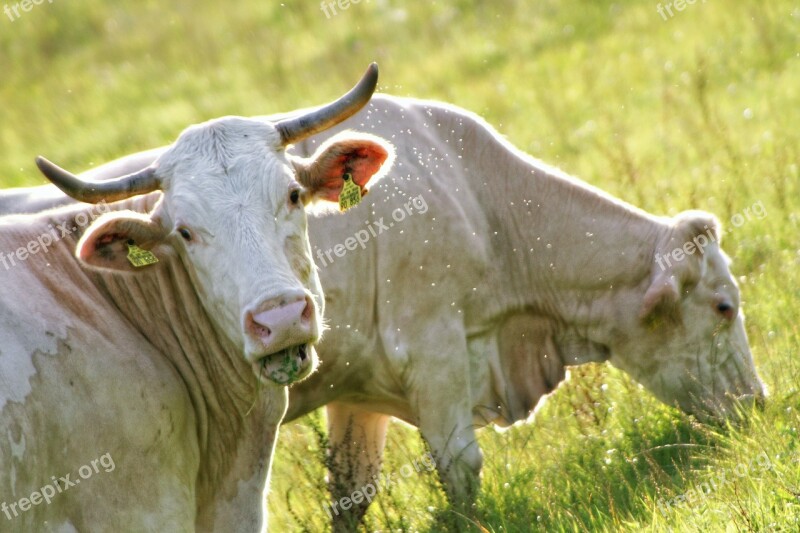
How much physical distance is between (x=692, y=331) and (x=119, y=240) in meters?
3.48

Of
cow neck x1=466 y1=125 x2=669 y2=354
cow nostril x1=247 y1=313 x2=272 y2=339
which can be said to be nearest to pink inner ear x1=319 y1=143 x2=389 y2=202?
cow nostril x1=247 y1=313 x2=272 y2=339

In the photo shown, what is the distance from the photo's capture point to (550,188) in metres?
7.11

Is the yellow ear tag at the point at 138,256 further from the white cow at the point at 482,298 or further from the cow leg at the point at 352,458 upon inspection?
the cow leg at the point at 352,458

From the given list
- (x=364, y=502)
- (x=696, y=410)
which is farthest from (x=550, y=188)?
(x=364, y=502)

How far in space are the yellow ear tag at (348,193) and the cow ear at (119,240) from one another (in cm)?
90

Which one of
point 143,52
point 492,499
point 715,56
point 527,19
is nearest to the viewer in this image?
point 492,499

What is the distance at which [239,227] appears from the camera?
15.6 feet

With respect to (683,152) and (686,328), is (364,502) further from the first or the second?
(683,152)

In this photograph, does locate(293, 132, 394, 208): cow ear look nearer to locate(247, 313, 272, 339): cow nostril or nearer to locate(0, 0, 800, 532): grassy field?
locate(247, 313, 272, 339): cow nostril

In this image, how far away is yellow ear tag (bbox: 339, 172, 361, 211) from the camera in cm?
553

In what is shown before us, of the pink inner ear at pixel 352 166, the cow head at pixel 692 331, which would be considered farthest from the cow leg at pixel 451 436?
the pink inner ear at pixel 352 166

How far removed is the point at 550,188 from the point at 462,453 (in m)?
1.68

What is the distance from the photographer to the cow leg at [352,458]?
6.36 m

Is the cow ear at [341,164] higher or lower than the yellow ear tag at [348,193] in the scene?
higher
